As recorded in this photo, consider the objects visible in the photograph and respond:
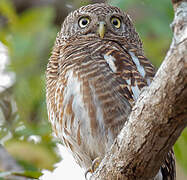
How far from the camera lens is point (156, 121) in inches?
104

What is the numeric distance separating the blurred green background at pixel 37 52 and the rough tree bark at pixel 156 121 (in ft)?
5.13

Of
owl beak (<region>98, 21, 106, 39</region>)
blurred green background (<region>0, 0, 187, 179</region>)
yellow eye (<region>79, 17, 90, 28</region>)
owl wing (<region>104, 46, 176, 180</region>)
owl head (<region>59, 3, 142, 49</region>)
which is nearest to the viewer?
owl wing (<region>104, 46, 176, 180</region>)

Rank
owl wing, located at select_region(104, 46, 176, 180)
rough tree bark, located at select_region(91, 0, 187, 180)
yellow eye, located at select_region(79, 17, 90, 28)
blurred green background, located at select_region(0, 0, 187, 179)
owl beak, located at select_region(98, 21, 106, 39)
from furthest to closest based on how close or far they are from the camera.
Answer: blurred green background, located at select_region(0, 0, 187, 179) < yellow eye, located at select_region(79, 17, 90, 28) < owl beak, located at select_region(98, 21, 106, 39) < owl wing, located at select_region(104, 46, 176, 180) < rough tree bark, located at select_region(91, 0, 187, 180)

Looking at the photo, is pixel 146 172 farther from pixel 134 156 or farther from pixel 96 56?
pixel 96 56

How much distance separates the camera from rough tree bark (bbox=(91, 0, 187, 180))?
2.37 meters

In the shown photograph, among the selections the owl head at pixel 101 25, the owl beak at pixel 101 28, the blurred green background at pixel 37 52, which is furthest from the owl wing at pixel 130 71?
the blurred green background at pixel 37 52

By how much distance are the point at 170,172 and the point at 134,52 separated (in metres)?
1.18

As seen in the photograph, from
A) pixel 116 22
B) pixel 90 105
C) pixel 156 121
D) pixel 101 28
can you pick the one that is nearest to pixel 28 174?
pixel 90 105

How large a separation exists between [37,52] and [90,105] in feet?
11.5

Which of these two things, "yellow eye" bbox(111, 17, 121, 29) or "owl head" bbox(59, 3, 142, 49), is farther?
"yellow eye" bbox(111, 17, 121, 29)

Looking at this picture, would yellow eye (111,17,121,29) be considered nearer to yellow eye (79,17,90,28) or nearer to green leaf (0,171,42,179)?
yellow eye (79,17,90,28)

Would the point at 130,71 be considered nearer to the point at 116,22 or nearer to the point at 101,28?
the point at 101,28

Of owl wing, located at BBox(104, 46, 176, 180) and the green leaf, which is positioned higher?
owl wing, located at BBox(104, 46, 176, 180)

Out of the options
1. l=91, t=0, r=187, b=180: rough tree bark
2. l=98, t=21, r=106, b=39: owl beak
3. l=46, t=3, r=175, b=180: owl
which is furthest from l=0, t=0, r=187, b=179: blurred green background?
l=91, t=0, r=187, b=180: rough tree bark
